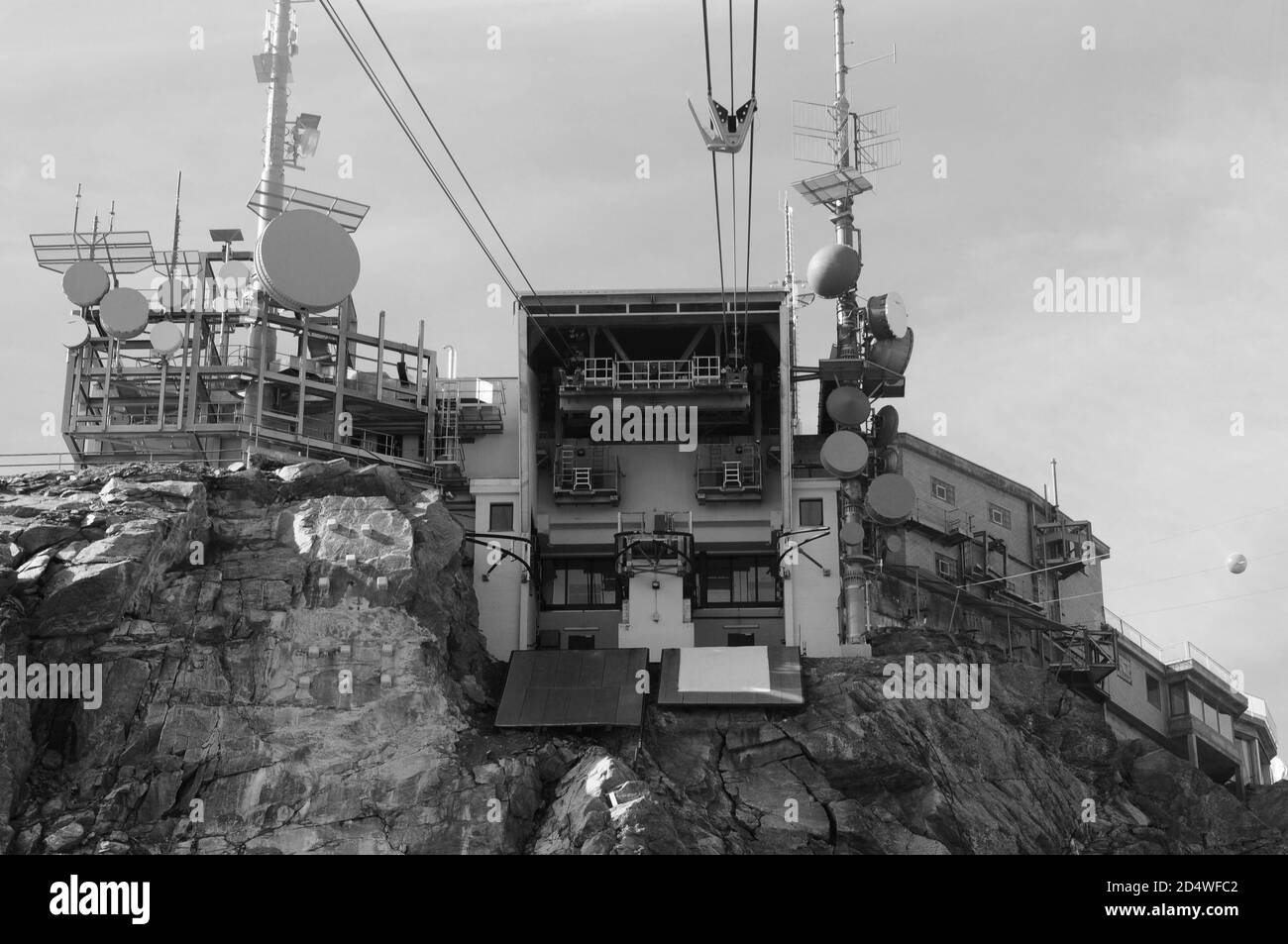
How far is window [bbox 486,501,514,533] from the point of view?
233 feet

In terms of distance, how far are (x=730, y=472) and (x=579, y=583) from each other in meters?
7.66

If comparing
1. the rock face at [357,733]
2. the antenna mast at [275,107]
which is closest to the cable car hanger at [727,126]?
the rock face at [357,733]

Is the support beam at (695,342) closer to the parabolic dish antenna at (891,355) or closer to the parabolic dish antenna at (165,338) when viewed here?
the parabolic dish antenna at (891,355)

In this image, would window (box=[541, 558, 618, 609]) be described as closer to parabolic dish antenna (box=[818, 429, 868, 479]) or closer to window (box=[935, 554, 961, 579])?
parabolic dish antenna (box=[818, 429, 868, 479])

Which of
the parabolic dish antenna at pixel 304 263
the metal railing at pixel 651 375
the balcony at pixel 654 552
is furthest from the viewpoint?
the metal railing at pixel 651 375

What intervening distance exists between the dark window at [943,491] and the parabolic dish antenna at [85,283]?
39137 millimetres

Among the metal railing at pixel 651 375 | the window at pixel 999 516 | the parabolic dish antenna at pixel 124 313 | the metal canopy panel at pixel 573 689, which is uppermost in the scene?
the parabolic dish antenna at pixel 124 313

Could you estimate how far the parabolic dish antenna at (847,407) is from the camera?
242 ft

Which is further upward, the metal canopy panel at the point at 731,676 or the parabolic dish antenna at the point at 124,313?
the parabolic dish antenna at the point at 124,313

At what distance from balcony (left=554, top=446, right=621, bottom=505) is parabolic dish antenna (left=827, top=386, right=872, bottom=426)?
9308mm

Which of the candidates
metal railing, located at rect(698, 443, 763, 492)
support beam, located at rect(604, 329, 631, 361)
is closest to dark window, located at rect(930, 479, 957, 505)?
metal railing, located at rect(698, 443, 763, 492)

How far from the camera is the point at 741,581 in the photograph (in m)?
72.4

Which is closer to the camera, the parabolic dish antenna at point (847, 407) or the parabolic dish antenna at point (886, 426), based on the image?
the parabolic dish antenna at point (847, 407)
